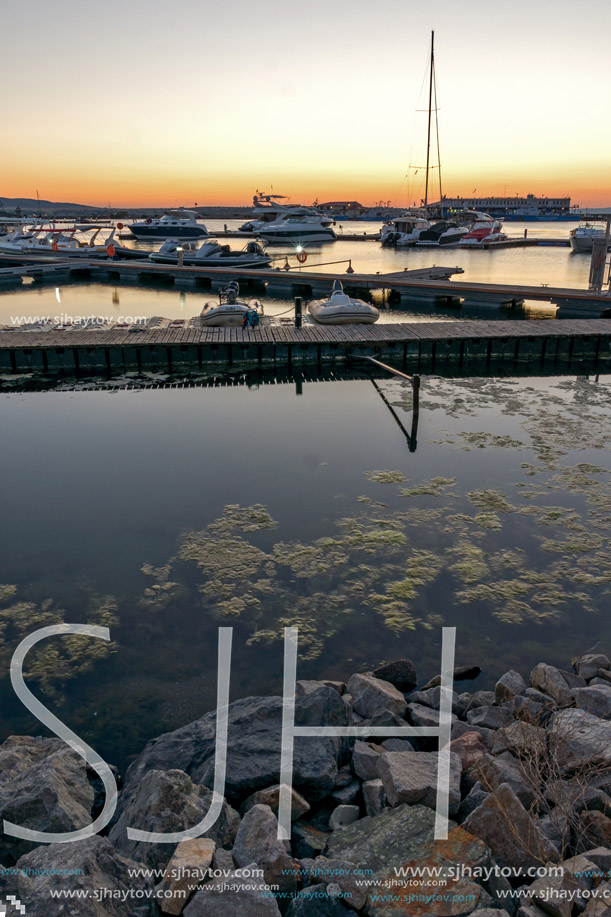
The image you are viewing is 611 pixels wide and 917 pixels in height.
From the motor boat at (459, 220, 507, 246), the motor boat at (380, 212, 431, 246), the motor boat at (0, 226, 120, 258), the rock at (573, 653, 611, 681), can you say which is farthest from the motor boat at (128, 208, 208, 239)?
the rock at (573, 653, 611, 681)

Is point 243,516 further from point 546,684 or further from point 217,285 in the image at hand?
point 217,285

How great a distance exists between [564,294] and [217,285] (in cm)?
2540

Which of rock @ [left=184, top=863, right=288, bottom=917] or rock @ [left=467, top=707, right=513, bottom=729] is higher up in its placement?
rock @ [left=184, top=863, right=288, bottom=917]

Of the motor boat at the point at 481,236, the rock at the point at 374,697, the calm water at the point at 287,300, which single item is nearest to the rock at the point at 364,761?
the rock at the point at 374,697

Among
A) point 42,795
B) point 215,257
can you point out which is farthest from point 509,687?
point 215,257

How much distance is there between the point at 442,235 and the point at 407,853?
88.3 m

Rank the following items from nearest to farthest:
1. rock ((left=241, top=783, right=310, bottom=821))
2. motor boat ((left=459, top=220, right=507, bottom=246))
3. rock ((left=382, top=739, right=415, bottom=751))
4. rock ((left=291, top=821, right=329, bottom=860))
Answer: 1. rock ((left=291, top=821, right=329, bottom=860))
2. rock ((left=241, top=783, right=310, bottom=821))
3. rock ((left=382, top=739, right=415, bottom=751))
4. motor boat ((left=459, top=220, right=507, bottom=246))

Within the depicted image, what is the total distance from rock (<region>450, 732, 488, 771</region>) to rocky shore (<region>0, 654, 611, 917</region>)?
0.02 meters

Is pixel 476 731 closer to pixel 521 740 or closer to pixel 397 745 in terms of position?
pixel 521 740

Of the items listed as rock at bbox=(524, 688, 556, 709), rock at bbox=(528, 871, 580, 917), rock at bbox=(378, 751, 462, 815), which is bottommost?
rock at bbox=(524, 688, 556, 709)

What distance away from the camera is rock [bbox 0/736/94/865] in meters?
4.80

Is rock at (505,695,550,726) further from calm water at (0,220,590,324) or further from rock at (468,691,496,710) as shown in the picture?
calm water at (0,220,590,324)

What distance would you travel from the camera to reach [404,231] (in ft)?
313

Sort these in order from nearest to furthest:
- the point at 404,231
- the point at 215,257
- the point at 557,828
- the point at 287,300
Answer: the point at 557,828, the point at 287,300, the point at 215,257, the point at 404,231
